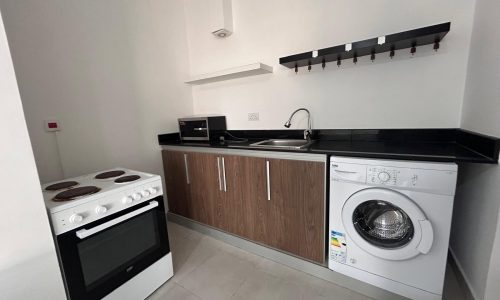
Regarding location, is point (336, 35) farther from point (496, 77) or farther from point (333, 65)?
point (496, 77)

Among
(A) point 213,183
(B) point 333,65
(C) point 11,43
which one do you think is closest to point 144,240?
(A) point 213,183

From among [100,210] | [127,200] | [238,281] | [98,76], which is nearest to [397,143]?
[238,281]

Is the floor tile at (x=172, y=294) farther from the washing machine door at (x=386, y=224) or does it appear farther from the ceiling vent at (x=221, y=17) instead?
the ceiling vent at (x=221, y=17)

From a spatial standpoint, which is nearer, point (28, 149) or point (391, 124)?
point (28, 149)

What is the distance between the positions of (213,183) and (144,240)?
73 centimetres

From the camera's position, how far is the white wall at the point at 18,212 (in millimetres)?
914

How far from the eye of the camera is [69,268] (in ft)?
3.67

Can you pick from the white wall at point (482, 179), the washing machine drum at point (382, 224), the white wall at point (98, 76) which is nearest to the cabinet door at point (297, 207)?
the washing machine drum at point (382, 224)

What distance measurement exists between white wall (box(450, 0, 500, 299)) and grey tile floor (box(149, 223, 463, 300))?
0.31 meters

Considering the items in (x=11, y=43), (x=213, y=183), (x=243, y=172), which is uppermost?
(x=11, y=43)

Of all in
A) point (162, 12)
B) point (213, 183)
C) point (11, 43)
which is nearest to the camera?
point (11, 43)

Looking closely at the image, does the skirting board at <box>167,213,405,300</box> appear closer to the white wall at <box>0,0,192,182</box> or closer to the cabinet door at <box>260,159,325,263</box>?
the cabinet door at <box>260,159,325,263</box>

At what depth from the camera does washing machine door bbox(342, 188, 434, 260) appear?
1.17 meters

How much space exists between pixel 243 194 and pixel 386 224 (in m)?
1.06
